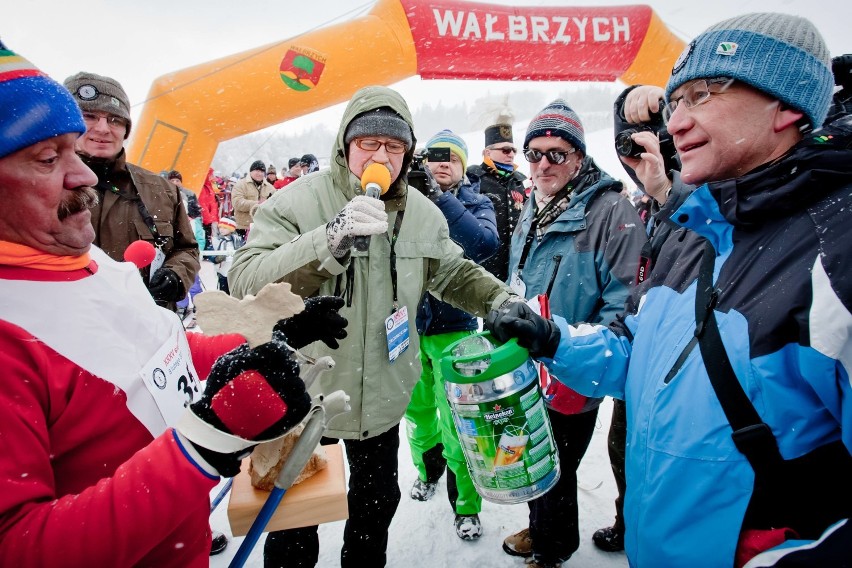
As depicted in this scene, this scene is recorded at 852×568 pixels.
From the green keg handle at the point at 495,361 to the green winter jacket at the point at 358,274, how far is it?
0.52 m

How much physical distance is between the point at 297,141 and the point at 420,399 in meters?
65.4

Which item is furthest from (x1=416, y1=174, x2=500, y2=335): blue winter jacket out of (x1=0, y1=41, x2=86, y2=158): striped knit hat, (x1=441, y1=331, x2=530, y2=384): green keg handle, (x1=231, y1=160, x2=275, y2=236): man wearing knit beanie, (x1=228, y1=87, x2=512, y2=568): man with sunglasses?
(x1=231, y1=160, x2=275, y2=236): man wearing knit beanie

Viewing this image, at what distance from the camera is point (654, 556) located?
1.18 metres

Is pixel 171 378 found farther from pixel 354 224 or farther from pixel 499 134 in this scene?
pixel 499 134

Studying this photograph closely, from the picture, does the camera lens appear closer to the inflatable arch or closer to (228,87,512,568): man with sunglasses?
(228,87,512,568): man with sunglasses

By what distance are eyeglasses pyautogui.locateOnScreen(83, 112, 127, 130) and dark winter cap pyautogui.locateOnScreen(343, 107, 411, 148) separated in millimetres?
1597

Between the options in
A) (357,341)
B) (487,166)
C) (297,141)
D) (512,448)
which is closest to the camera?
(512,448)

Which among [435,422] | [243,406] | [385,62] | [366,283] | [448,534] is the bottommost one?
[448,534]

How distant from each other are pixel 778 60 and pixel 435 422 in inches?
104

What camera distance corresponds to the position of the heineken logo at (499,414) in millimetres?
1408

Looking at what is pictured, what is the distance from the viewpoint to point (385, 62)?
784 centimetres

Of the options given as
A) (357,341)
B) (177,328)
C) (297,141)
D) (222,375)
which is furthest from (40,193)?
(297,141)

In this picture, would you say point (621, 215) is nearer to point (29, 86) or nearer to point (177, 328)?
point (177, 328)

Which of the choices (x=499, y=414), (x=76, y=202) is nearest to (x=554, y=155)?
(x=499, y=414)
